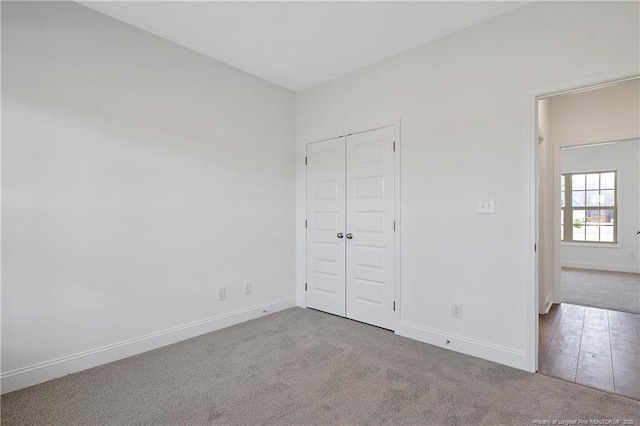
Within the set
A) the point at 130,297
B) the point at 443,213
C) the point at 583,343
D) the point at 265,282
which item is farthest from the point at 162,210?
the point at 583,343

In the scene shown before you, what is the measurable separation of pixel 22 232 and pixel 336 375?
241 cm

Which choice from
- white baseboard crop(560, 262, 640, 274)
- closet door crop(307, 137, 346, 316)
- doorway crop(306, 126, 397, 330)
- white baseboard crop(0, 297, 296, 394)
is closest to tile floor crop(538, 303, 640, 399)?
doorway crop(306, 126, 397, 330)

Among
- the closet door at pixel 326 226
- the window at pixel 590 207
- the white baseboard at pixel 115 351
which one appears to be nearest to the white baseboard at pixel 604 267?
the window at pixel 590 207

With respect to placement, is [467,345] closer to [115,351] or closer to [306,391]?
[306,391]

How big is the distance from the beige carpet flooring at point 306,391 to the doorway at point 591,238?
1.66 feet

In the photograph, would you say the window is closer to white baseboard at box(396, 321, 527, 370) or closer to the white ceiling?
white baseboard at box(396, 321, 527, 370)

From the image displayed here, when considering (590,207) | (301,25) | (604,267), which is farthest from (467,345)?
(590,207)

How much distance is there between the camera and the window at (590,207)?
6.53 metres

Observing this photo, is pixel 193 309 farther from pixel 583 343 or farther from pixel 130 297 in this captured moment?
pixel 583 343

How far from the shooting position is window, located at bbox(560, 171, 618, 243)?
6.53 meters

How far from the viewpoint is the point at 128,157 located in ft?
8.73

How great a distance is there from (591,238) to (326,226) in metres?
6.43

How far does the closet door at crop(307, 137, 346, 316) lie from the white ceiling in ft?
3.36

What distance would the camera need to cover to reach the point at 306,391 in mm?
2131
